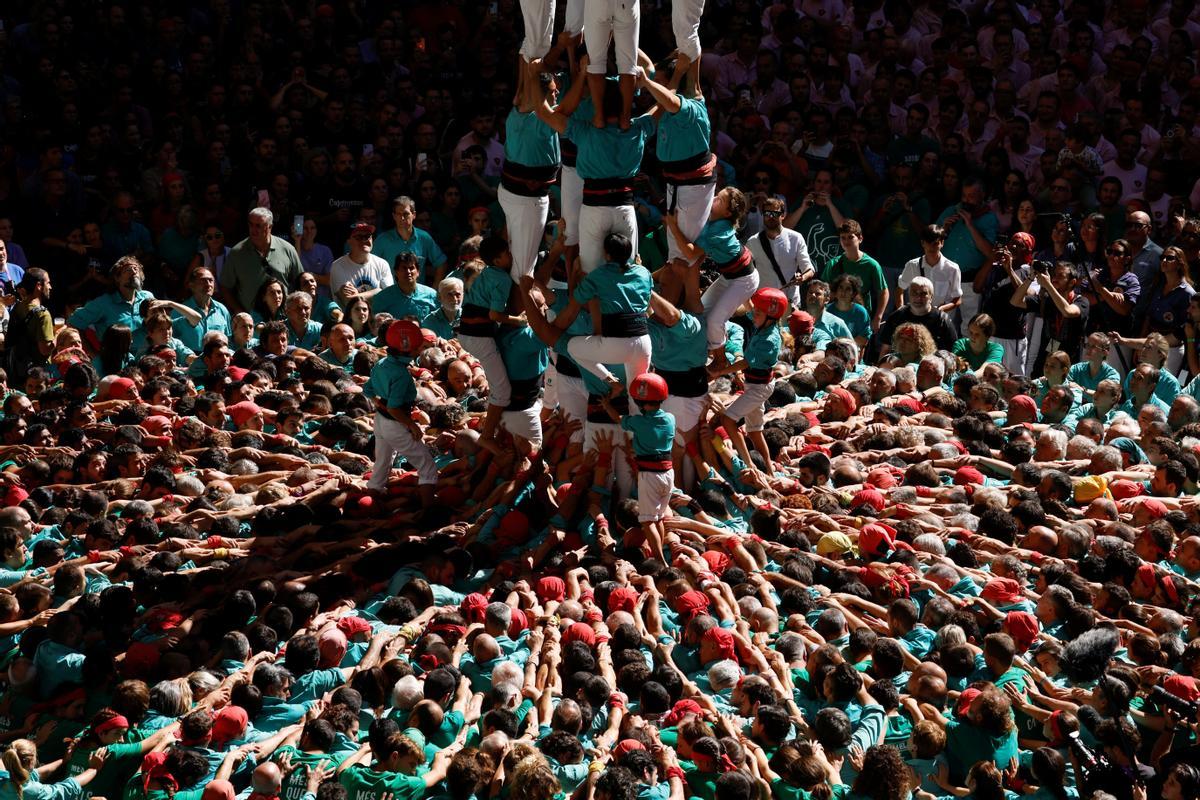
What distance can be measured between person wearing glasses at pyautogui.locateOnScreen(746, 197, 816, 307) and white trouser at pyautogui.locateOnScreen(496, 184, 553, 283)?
4.26 metres

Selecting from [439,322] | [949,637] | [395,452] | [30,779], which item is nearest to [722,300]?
[395,452]

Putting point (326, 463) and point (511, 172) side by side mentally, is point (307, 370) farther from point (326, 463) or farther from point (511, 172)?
point (511, 172)

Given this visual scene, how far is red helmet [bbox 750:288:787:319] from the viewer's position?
493 inches

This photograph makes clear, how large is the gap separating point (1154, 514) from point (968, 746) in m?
3.57

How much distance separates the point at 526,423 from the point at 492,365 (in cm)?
48

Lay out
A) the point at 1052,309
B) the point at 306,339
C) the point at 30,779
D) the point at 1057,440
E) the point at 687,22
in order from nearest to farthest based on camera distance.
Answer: the point at 30,779 → the point at 687,22 → the point at 1057,440 → the point at 306,339 → the point at 1052,309

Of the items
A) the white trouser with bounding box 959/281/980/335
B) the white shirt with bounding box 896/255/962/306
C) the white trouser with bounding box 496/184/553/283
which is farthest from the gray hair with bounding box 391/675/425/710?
the white trouser with bounding box 959/281/980/335

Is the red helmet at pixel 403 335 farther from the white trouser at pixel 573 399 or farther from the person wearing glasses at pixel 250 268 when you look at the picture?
the person wearing glasses at pixel 250 268

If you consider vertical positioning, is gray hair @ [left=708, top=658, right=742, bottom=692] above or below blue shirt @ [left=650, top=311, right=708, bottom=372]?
below

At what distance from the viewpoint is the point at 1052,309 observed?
15758mm

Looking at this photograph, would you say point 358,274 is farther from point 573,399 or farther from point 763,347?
point 763,347

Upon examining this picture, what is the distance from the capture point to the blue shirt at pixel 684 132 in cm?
1167

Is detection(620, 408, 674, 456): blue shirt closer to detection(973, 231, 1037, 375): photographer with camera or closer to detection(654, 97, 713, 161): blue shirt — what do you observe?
detection(654, 97, 713, 161): blue shirt

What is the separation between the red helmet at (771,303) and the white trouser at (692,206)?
0.72 metres
